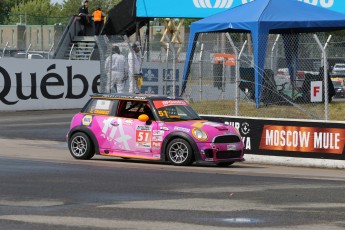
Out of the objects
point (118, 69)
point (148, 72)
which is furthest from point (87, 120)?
point (148, 72)

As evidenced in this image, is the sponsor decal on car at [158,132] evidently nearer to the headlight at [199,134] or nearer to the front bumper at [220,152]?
the headlight at [199,134]

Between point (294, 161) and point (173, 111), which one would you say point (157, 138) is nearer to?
point (173, 111)

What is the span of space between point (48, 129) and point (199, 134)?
9.82m

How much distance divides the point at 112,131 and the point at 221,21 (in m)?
6.75

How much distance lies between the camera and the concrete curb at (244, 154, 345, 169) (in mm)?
18636

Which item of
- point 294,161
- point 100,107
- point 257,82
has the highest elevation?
point 257,82

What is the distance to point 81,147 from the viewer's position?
18734 mm

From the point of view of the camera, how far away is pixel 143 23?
120ft

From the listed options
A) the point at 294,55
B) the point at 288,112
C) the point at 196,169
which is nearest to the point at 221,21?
the point at 294,55

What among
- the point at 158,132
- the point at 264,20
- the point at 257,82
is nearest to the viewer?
the point at 158,132

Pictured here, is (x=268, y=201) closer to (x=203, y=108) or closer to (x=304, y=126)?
(x=304, y=126)

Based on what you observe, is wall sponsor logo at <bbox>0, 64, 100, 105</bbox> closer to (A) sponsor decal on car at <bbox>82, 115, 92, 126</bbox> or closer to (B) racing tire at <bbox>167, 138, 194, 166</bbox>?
(A) sponsor decal on car at <bbox>82, 115, 92, 126</bbox>

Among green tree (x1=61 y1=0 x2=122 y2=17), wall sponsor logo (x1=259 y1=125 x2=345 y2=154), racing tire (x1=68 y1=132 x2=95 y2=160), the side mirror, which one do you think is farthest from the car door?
green tree (x1=61 y1=0 x2=122 y2=17)

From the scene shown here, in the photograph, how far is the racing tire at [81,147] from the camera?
18.6 metres
